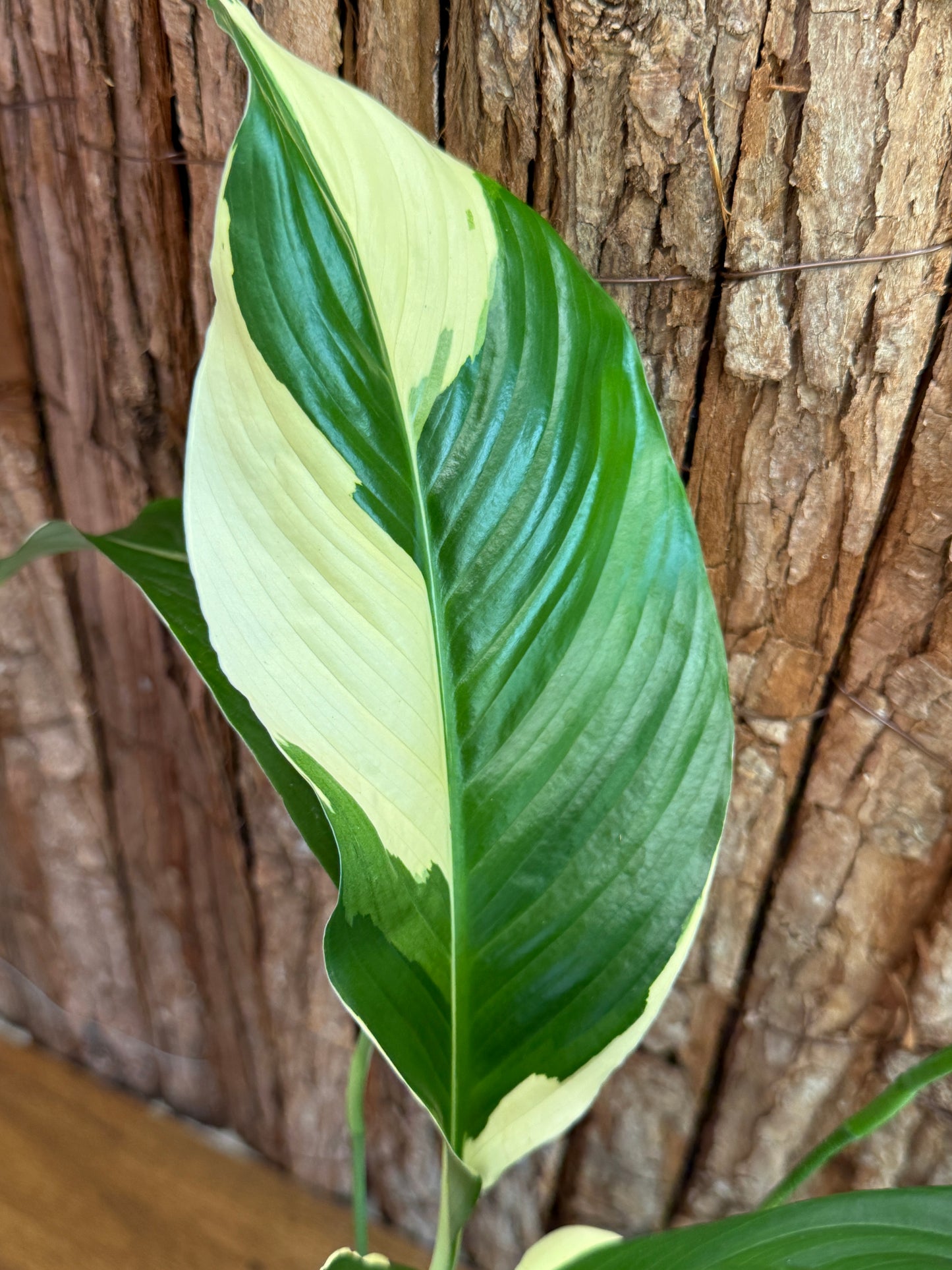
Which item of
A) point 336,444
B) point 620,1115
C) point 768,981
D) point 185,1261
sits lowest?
point 185,1261

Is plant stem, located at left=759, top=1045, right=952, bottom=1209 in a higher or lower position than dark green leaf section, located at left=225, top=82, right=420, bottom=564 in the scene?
lower

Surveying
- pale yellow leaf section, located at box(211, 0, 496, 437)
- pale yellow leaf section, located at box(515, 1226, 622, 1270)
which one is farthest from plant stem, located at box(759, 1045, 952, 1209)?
A: pale yellow leaf section, located at box(211, 0, 496, 437)

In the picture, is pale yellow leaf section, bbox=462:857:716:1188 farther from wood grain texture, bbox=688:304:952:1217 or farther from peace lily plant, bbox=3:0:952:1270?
wood grain texture, bbox=688:304:952:1217

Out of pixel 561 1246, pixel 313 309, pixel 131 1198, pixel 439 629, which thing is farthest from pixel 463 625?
pixel 131 1198

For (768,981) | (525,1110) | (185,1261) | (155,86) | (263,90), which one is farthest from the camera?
(185,1261)

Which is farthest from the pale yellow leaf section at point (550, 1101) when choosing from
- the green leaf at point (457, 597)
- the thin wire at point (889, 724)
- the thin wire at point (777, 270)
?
the thin wire at point (777, 270)

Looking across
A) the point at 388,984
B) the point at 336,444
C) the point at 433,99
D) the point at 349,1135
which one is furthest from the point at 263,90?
the point at 349,1135

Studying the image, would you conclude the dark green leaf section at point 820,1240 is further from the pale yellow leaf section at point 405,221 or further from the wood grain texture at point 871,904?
the pale yellow leaf section at point 405,221

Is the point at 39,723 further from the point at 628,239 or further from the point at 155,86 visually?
the point at 628,239
